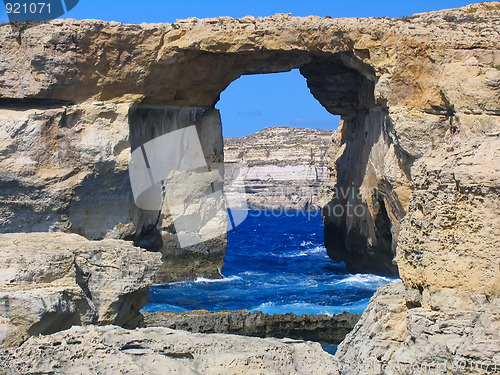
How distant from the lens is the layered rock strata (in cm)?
1659

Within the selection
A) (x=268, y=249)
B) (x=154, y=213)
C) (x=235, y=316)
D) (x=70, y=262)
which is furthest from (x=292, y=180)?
(x=70, y=262)

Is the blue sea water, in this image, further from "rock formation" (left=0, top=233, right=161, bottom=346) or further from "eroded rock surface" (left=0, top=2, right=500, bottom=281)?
"rock formation" (left=0, top=233, right=161, bottom=346)

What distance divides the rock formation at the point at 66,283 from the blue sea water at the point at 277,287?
11.5 meters

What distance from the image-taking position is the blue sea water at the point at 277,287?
2080 cm

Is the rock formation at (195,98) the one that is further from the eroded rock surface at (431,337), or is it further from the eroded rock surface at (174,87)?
the eroded rock surface at (431,337)

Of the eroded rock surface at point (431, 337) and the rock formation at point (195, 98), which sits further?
the rock formation at point (195, 98)

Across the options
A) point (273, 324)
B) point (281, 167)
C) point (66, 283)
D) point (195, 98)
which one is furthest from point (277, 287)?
point (281, 167)

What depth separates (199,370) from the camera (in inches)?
237

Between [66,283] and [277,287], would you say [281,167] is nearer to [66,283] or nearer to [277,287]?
[277,287]

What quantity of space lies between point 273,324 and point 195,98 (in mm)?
8520

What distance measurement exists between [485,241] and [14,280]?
445 centimetres

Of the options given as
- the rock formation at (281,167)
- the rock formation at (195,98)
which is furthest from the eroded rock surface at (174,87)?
the rock formation at (281,167)

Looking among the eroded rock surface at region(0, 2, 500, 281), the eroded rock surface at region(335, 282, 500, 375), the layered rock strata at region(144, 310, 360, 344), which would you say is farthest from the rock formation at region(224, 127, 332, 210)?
the eroded rock surface at region(335, 282, 500, 375)

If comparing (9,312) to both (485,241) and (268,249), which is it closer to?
(485,241)
